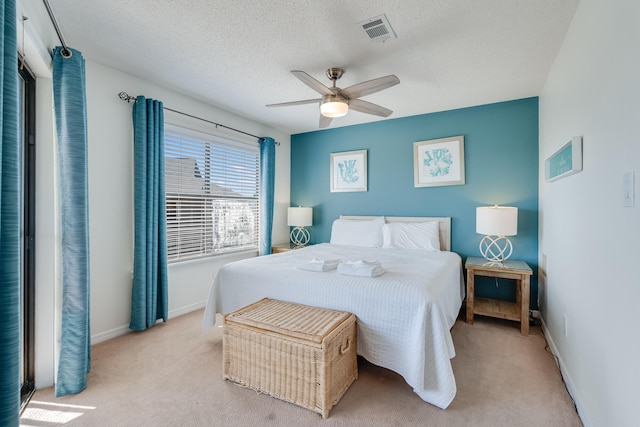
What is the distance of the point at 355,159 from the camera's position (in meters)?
4.43

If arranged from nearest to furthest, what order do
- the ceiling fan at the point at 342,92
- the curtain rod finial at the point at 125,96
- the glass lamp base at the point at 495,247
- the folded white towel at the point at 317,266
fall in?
the ceiling fan at the point at 342,92
the folded white towel at the point at 317,266
the curtain rod finial at the point at 125,96
the glass lamp base at the point at 495,247

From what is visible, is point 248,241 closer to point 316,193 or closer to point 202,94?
point 316,193

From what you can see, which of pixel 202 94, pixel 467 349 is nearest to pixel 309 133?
pixel 202 94

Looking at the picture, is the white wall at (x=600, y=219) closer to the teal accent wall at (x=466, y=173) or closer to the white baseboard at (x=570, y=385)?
the white baseboard at (x=570, y=385)

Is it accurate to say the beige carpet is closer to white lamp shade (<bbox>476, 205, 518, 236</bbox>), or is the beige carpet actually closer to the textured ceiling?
white lamp shade (<bbox>476, 205, 518, 236</bbox>)

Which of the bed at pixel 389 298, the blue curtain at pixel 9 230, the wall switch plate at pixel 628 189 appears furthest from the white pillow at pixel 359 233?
the blue curtain at pixel 9 230

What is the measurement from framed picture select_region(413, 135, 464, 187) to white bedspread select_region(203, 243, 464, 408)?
137 cm

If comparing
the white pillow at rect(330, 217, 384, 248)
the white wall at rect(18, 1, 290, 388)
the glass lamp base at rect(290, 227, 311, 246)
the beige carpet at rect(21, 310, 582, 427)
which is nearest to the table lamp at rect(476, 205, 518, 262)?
the beige carpet at rect(21, 310, 582, 427)

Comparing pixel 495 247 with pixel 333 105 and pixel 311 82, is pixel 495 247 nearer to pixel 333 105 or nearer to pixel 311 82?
pixel 333 105

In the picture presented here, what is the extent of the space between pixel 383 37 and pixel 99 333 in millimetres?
3455

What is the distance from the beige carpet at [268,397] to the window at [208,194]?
1.30 m

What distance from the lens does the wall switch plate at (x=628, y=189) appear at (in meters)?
1.15

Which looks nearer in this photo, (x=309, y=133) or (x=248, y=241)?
(x=248, y=241)

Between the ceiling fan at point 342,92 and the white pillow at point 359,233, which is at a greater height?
the ceiling fan at point 342,92
